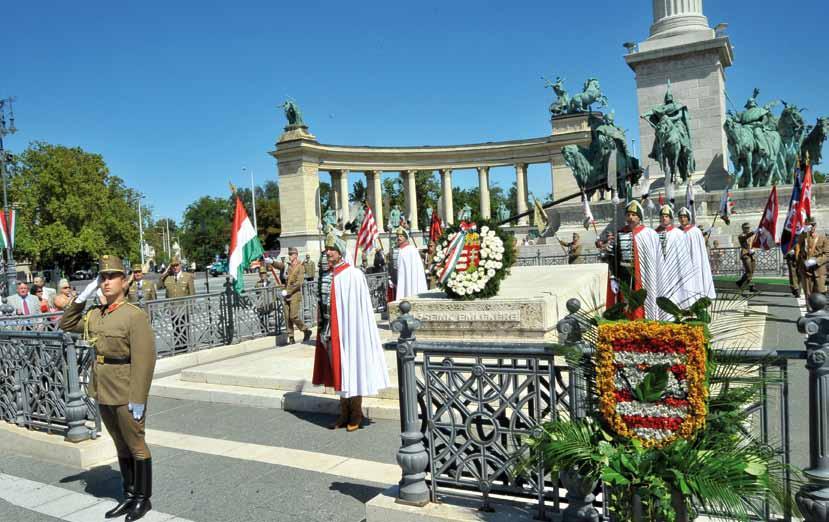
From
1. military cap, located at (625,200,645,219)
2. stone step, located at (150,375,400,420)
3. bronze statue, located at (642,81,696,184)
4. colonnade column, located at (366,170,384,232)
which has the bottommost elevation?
stone step, located at (150,375,400,420)

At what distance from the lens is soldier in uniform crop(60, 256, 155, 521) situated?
5.05 m

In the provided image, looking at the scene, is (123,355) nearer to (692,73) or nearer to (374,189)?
(692,73)

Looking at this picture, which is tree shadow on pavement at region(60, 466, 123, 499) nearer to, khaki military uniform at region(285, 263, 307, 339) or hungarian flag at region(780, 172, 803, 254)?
khaki military uniform at region(285, 263, 307, 339)

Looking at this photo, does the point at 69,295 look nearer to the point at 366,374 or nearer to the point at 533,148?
the point at 366,374

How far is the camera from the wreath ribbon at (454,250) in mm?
9727

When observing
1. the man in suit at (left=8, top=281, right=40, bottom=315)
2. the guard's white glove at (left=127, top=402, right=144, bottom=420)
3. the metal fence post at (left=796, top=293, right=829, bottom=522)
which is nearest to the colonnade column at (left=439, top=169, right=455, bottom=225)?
the man in suit at (left=8, top=281, right=40, bottom=315)

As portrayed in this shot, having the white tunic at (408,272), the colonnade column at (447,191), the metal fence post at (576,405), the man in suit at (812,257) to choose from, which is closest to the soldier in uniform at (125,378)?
the metal fence post at (576,405)

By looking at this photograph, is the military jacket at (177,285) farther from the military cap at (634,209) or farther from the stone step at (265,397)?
the military cap at (634,209)

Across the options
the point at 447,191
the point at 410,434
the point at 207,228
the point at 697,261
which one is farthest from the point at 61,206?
the point at 410,434

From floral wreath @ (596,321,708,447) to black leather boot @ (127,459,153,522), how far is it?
12.2ft

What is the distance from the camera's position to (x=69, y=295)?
12422 mm

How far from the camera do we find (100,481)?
20.2 feet

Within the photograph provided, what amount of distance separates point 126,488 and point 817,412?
4920mm

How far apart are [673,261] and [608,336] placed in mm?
6308
